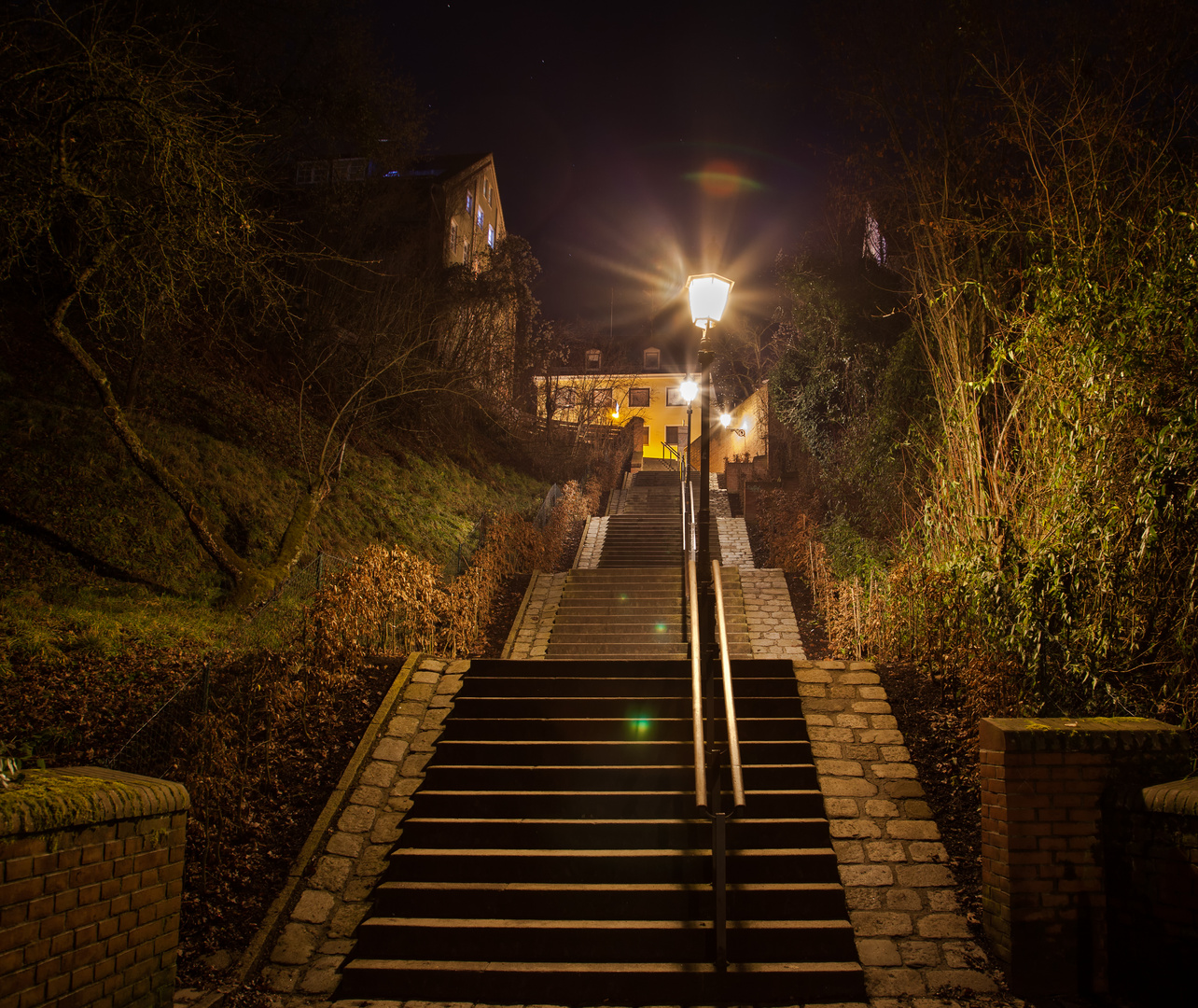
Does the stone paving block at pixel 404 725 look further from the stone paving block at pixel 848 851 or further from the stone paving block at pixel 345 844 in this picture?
the stone paving block at pixel 848 851

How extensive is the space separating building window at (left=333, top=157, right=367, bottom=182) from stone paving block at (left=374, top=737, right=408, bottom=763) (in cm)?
1385

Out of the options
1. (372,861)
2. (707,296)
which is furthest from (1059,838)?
(707,296)

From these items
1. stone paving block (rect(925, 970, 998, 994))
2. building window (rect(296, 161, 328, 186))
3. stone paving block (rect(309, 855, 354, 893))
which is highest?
building window (rect(296, 161, 328, 186))

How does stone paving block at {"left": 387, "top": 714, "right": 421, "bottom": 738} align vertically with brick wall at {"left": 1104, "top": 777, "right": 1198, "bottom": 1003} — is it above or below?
above

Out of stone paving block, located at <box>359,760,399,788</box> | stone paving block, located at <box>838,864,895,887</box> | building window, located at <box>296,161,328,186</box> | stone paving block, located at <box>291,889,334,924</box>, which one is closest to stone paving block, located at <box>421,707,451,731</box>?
stone paving block, located at <box>359,760,399,788</box>

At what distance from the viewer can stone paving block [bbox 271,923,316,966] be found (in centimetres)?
410

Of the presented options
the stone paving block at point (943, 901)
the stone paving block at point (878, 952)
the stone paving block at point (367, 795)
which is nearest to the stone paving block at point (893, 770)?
the stone paving block at point (943, 901)

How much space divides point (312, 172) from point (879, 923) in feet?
60.4

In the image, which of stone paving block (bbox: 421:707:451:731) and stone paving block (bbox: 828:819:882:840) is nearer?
stone paving block (bbox: 828:819:882:840)

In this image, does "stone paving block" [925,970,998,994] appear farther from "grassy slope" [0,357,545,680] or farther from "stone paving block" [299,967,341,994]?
"grassy slope" [0,357,545,680]

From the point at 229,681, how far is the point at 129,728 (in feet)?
2.64

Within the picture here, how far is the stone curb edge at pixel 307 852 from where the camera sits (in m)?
3.91

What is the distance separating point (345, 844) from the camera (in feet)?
15.9

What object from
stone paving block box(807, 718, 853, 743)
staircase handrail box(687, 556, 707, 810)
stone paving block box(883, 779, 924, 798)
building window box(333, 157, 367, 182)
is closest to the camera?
staircase handrail box(687, 556, 707, 810)
